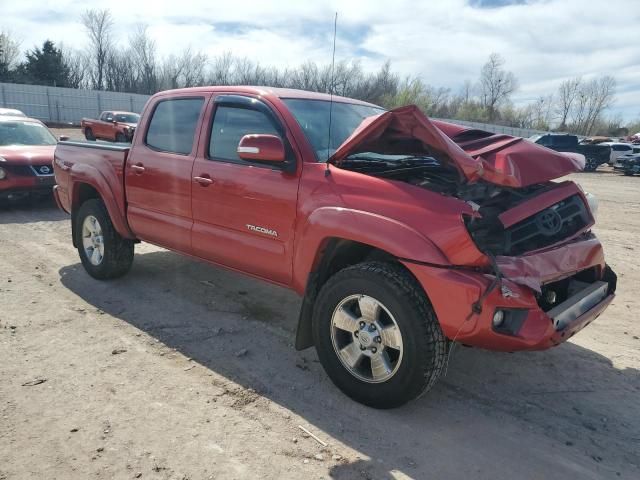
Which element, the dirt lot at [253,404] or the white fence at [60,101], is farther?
the white fence at [60,101]

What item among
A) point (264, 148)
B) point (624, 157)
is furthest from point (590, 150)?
point (264, 148)

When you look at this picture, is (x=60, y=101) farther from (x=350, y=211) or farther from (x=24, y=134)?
(x=350, y=211)

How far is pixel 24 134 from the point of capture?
10094mm

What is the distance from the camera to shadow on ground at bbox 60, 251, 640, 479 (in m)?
2.76

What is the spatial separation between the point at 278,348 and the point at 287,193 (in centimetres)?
128

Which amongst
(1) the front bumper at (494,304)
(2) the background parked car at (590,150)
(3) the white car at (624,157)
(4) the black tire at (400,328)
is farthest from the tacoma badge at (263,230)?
(3) the white car at (624,157)

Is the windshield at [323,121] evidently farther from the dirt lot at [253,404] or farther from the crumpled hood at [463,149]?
the dirt lot at [253,404]

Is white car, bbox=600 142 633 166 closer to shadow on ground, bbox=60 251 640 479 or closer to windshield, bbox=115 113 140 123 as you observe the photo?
windshield, bbox=115 113 140 123

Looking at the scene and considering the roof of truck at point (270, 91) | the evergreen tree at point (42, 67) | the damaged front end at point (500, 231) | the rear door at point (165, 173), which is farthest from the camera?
the evergreen tree at point (42, 67)

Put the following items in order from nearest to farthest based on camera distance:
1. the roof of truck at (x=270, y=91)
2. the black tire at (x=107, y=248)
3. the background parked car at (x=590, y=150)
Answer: the roof of truck at (x=270, y=91)
the black tire at (x=107, y=248)
the background parked car at (x=590, y=150)

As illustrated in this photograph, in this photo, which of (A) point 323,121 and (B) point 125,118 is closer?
(A) point 323,121

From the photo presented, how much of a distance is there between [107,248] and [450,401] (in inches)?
149

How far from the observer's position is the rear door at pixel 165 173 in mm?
4406

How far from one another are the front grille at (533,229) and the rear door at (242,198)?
129 centimetres
